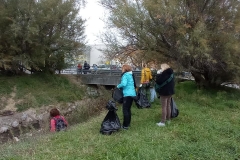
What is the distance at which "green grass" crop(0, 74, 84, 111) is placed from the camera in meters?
15.2

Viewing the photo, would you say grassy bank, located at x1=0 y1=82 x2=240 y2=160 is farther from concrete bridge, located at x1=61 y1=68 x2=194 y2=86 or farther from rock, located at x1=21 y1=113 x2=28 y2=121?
concrete bridge, located at x1=61 y1=68 x2=194 y2=86

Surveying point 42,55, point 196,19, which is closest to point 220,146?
point 196,19

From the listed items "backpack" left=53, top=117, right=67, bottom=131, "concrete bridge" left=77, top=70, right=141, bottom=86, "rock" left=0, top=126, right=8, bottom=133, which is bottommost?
"rock" left=0, top=126, right=8, bottom=133

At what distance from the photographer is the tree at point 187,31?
10.6 meters

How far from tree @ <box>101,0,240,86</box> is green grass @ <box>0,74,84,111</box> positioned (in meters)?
6.80

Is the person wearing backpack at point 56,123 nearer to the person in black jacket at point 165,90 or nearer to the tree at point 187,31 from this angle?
the person in black jacket at point 165,90

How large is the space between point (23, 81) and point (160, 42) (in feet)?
33.0

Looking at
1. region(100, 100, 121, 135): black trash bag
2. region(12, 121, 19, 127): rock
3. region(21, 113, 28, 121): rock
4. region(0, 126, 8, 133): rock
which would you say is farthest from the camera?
region(21, 113, 28, 121): rock

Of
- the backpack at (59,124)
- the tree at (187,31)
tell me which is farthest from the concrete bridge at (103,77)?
the backpack at (59,124)

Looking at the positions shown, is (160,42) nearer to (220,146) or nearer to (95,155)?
(220,146)

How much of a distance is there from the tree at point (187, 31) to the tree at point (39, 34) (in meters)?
6.04

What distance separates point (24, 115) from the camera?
45.8ft

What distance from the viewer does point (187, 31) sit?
426 inches

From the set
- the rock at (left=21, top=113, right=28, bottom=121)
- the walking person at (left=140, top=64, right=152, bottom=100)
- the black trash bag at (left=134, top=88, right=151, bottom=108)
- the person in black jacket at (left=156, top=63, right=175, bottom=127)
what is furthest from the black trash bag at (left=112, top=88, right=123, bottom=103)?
the rock at (left=21, top=113, right=28, bottom=121)
